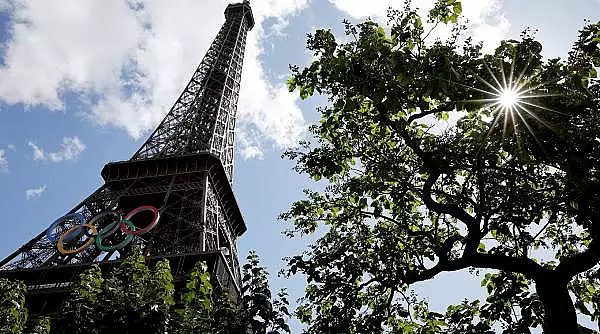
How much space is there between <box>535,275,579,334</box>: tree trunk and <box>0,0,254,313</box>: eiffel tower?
64.0 ft

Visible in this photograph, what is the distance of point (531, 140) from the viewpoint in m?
7.90

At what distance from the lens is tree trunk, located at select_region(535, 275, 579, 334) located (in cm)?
730

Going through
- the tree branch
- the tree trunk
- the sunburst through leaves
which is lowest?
the tree trunk

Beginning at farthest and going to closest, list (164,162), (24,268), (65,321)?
(164,162), (24,268), (65,321)

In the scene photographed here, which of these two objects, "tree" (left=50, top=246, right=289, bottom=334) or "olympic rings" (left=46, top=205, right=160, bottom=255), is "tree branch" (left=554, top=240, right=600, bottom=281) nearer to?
"tree" (left=50, top=246, right=289, bottom=334)

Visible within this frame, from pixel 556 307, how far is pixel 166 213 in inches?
1414

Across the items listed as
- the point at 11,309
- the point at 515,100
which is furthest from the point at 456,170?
the point at 11,309

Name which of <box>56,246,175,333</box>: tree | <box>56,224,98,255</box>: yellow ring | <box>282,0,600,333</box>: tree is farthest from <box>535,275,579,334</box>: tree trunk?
<box>56,224,98,255</box>: yellow ring

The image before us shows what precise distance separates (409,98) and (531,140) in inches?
106

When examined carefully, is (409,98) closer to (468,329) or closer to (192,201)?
(468,329)

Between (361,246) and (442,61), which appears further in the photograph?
(361,246)

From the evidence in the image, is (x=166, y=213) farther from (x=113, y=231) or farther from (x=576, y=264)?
(x=576, y=264)

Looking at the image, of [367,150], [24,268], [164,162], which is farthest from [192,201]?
[367,150]

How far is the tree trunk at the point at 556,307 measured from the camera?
23.9ft
